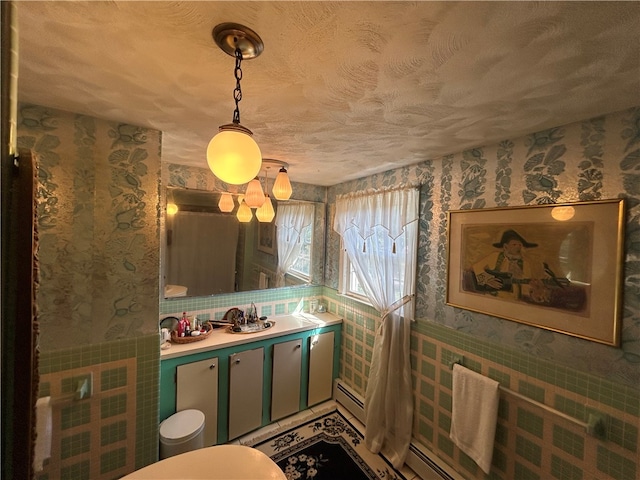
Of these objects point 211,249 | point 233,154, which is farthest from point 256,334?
point 233,154

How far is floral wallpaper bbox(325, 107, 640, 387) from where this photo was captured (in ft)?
3.54

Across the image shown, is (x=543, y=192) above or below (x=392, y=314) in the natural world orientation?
above

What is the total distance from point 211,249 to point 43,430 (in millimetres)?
1417

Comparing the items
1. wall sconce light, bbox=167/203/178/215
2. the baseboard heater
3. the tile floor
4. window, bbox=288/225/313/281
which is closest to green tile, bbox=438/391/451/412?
the baseboard heater

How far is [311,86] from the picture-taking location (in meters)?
0.98

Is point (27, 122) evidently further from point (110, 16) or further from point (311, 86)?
point (311, 86)

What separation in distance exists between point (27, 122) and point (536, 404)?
2.88 metres

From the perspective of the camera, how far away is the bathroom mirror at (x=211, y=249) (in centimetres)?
212

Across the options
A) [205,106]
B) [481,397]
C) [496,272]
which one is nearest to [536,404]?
[481,397]

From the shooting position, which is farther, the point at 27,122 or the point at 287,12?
the point at 27,122

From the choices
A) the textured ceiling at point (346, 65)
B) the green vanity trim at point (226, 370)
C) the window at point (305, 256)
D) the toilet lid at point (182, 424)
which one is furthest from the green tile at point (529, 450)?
the window at point (305, 256)

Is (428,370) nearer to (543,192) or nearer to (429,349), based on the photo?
(429,349)

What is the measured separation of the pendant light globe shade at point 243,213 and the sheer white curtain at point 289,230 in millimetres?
340

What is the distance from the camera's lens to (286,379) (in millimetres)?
2328
